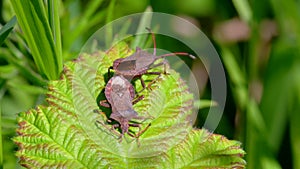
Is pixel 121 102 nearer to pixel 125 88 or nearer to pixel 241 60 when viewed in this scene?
pixel 125 88

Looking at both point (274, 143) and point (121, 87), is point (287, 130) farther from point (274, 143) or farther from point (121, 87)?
point (121, 87)

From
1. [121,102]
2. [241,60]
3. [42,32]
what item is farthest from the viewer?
[241,60]

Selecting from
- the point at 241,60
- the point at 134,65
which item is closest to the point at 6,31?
the point at 134,65

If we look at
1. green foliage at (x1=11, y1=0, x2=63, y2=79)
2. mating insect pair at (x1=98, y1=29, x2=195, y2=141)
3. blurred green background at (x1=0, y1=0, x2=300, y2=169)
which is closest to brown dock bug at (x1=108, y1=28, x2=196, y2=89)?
mating insect pair at (x1=98, y1=29, x2=195, y2=141)

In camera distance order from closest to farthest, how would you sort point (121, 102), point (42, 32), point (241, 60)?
point (121, 102)
point (42, 32)
point (241, 60)

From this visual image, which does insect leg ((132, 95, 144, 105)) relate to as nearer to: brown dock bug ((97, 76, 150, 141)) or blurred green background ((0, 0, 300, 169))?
brown dock bug ((97, 76, 150, 141))

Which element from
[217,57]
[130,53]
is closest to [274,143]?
[217,57]

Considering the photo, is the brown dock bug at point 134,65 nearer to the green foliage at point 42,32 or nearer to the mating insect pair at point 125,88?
the mating insect pair at point 125,88
